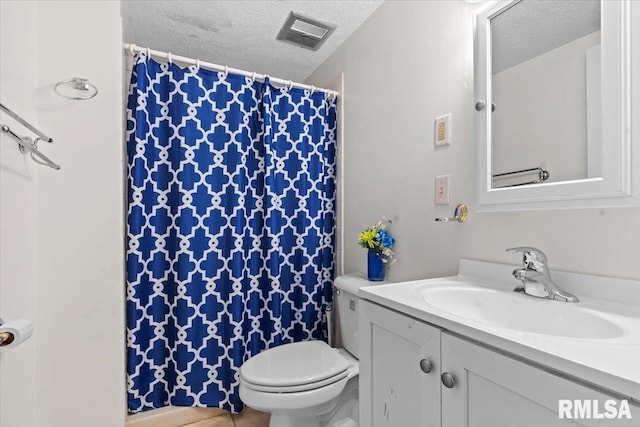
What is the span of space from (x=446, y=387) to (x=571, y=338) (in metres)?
0.24

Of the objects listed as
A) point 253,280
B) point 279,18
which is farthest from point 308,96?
point 253,280

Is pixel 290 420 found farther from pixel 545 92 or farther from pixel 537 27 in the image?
pixel 537 27

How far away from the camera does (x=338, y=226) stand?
76.9 inches

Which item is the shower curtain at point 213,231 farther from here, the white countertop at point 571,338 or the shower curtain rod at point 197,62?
the white countertop at point 571,338

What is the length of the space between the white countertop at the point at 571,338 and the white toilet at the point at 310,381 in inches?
22.4

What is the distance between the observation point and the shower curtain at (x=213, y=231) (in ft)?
4.91

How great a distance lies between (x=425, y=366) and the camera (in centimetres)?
65

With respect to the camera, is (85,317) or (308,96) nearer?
(85,317)

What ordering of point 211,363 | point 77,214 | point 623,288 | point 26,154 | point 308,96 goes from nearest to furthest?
point 623,288, point 26,154, point 77,214, point 211,363, point 308,96

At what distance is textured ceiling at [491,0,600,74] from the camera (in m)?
0.78

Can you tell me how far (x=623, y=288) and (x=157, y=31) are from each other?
2386mm

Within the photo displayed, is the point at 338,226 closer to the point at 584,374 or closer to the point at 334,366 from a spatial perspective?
the point at 334,366

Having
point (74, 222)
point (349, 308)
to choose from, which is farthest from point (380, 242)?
point (74, 222)

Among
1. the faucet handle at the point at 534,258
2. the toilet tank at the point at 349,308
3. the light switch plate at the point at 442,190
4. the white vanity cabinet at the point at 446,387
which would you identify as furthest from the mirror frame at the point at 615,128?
the toilet tank at the point at 349,308
